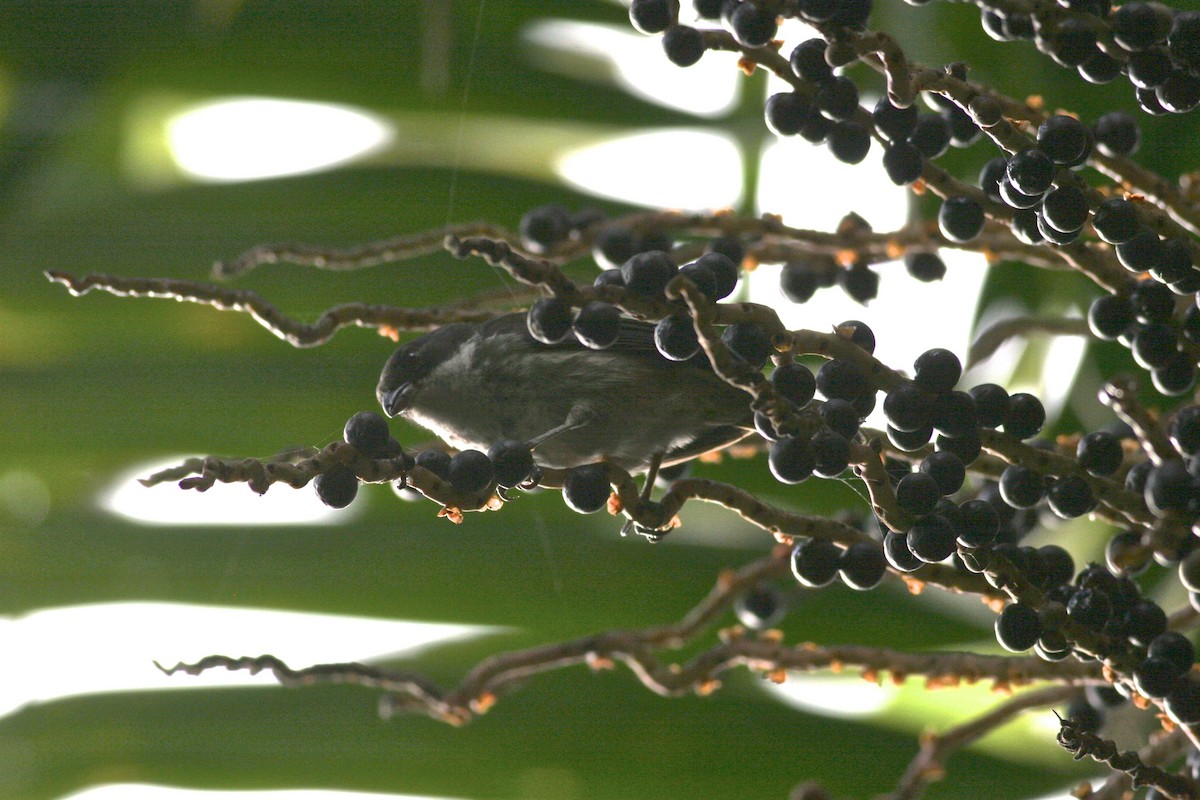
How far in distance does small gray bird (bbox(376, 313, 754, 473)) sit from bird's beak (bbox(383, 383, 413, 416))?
7 cm

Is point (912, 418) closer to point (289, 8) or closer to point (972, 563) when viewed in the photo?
point (972, 563)

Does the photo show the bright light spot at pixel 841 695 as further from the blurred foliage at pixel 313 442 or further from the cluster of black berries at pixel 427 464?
the cluster of black berries at pixel 427 464

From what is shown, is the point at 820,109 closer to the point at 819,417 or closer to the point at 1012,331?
the point at 819,417

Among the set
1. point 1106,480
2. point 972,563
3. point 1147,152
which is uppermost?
point 1147,152

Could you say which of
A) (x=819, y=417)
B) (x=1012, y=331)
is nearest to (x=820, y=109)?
(x=819, y=417)

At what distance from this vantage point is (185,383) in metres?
2.19

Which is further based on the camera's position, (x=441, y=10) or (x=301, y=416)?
(x=301, y=416)

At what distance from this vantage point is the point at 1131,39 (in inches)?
43.1

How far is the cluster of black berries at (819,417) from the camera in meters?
1.04

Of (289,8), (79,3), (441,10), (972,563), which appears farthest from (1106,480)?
(79,3)

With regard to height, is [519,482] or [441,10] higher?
[441,10]

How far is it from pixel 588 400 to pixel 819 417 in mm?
549

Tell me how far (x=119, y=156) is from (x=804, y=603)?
1.63 metres

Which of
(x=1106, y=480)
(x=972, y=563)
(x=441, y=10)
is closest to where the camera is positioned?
(x=972, y=563)
